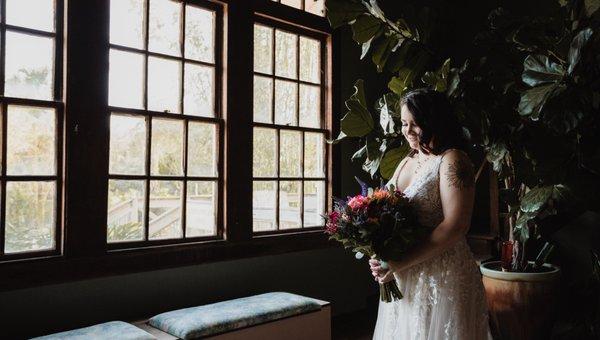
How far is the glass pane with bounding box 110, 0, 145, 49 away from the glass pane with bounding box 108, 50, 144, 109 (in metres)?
0.07

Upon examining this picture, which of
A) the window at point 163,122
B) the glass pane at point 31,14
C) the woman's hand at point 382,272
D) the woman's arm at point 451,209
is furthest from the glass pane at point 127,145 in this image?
the woman's arm at point 451,209

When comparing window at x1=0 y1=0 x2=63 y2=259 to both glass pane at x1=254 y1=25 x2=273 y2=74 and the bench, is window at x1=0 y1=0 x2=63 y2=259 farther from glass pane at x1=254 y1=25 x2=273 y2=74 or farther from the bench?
glass pane at x1=254 y1=25 x2=273 y2=74

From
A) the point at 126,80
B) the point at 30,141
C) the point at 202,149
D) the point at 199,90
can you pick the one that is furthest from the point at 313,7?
the point at 30,141

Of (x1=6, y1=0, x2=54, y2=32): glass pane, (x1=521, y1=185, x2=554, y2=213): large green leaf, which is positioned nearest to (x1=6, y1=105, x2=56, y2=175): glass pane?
(x1=6, y1=0, x2=54, y2=32): glass pane

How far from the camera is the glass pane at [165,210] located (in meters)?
2.82

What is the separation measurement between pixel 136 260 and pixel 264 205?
3.32ft

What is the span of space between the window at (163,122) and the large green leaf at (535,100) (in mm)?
1788

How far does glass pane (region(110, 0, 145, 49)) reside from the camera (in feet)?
8.83

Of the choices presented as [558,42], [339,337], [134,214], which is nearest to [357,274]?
[339,337]

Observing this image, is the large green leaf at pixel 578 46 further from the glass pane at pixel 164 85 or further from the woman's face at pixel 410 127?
the glass pane at pixel 164 85

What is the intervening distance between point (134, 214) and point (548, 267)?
8.30ft

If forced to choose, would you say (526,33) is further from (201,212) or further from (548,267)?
(201,212)

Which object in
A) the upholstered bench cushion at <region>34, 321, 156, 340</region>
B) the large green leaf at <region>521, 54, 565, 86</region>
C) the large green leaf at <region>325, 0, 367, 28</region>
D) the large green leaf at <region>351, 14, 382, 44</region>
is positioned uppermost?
the large green leaf at <region>325, 0, 367, 28</region>

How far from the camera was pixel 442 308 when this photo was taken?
1889mm
